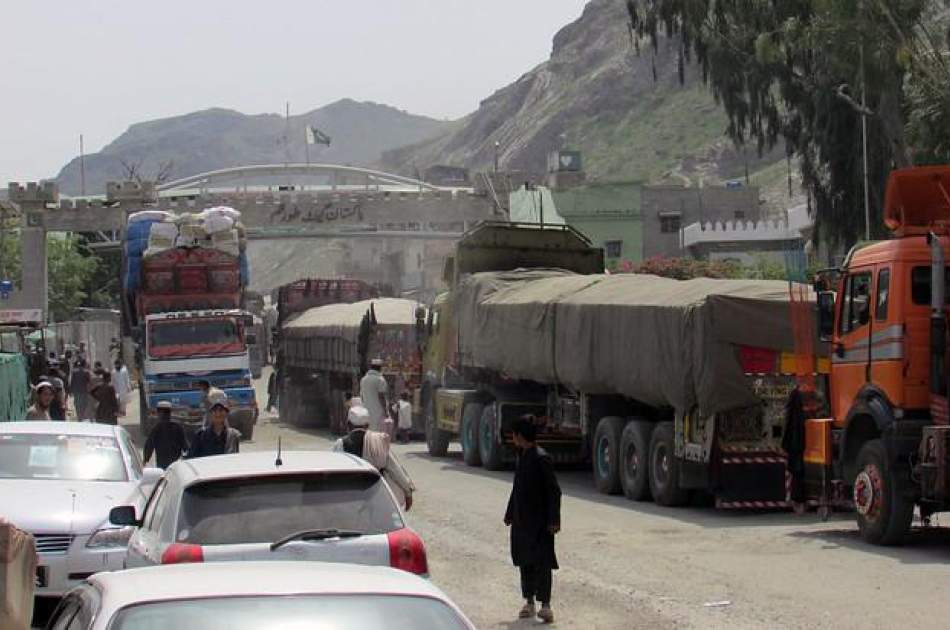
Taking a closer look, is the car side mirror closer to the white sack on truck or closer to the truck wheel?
the white sack on truck

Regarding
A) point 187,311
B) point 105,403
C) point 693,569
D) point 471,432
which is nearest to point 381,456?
point 693,569

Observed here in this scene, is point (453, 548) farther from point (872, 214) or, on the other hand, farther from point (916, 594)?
point (872, 214)

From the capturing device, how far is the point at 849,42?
3412 centimetres

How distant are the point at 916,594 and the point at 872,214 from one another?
1081 inches

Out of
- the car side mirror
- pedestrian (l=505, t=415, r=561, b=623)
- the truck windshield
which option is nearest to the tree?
the truck windshield

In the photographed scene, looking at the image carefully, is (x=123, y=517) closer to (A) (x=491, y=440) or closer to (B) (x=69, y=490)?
(B) (x=69, y=490)

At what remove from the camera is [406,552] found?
9.00m

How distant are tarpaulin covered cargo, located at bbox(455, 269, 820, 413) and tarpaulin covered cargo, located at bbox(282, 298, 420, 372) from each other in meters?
7.55

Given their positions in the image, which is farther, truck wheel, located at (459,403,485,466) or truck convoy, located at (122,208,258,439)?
truck convoy, located at (122,208,258,439)

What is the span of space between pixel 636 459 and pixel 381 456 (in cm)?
878

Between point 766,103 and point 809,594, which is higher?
point 766,103

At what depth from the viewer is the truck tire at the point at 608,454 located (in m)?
22.3

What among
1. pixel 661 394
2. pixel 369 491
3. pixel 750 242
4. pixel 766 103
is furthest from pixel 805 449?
pixel 750 242

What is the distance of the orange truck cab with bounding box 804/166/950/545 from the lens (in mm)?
15555
